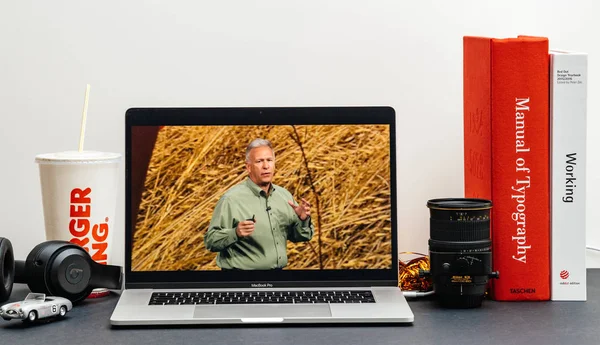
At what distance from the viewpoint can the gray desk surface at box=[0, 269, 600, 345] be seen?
2.99 feet

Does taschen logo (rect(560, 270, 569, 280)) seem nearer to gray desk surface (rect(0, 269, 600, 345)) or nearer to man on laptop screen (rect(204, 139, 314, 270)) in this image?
gray desk surface (rect(0, 269, 600, 345))

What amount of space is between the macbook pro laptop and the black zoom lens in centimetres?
7

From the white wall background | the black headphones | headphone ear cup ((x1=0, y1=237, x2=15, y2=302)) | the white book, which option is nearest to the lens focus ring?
the white book

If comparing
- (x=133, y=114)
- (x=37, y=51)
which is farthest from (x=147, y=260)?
(x=37, y=51)

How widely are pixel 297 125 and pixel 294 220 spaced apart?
0.14 metres

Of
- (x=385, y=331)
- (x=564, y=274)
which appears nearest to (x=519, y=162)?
(x=564, y=274)

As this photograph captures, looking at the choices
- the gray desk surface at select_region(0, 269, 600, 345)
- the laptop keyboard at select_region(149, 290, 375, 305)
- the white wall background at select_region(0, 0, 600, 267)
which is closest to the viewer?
the gray desk surface at select_region(0, 269, 600, 345)

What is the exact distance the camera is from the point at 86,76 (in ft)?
4.26

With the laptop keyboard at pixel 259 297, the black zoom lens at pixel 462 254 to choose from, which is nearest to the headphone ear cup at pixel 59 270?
the laptop keyboard at pixel 259 297

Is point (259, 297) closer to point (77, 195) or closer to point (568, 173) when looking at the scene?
point (77, 195)

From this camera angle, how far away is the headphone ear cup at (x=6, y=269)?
1051 millimetres

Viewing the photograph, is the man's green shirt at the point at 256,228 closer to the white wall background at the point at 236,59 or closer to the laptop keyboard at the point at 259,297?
the laptop keyboard at the point at 259,297

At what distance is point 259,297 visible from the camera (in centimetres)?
105

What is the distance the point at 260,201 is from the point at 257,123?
113 millimetres
